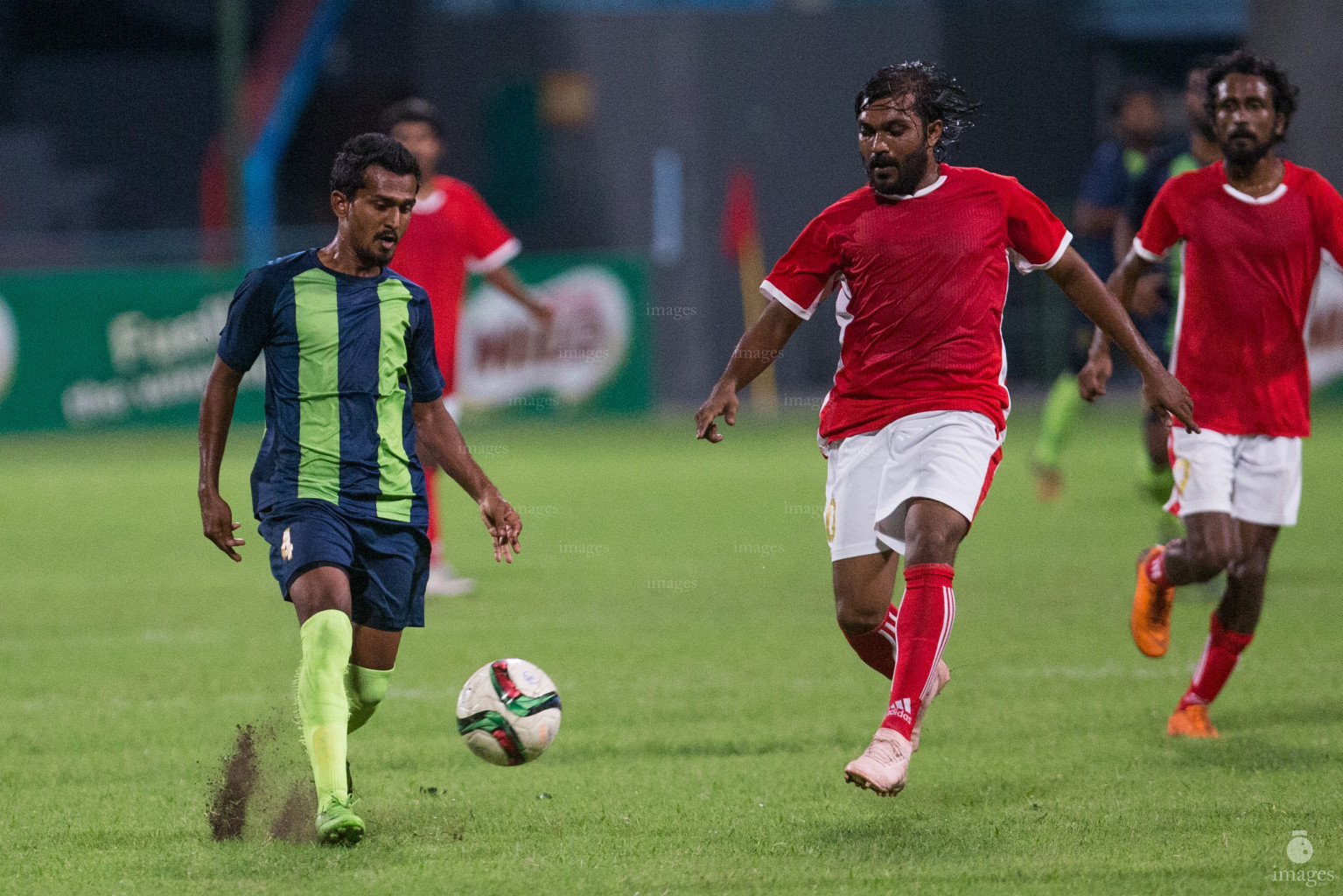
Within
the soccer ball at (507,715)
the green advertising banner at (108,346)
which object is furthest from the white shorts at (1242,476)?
the green advertising banner at (108,346)

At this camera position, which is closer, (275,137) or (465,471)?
(465,471)

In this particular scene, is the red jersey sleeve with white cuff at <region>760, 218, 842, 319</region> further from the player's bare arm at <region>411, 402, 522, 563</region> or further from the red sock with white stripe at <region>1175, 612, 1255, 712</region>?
the red sock with white stripe at <region>1175, 612, 1255, 712</region>

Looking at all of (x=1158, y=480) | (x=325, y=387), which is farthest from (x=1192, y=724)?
(x=1158, y=480)

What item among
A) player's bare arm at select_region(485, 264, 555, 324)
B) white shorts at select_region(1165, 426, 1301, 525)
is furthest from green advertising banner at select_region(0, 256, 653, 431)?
white shorts at select_region(1165, 426, 1301, 525)

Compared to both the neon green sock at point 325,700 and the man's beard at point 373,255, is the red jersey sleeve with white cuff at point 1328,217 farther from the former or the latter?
the neon green sock at point 325,700

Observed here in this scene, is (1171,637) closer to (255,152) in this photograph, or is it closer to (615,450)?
(615,450)

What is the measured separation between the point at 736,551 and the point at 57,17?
2241cm

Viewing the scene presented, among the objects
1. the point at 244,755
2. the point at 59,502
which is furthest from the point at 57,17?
the point at 244,755

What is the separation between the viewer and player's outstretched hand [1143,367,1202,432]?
5.18 meters

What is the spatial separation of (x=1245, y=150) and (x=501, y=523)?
2.78 meters

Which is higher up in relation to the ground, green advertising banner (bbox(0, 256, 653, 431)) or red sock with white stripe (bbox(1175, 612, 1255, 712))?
red sock with white stripe (bbox(1175, 612, 1255, 712))

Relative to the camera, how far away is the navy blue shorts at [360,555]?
4.72 metres

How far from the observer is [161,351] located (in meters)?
19.0

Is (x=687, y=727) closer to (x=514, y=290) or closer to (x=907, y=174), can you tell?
(x=907, y=174)
